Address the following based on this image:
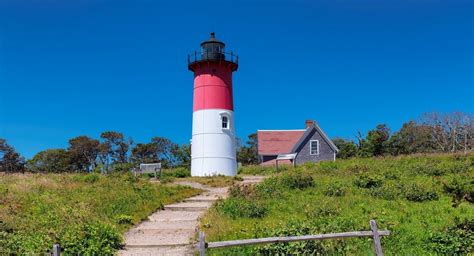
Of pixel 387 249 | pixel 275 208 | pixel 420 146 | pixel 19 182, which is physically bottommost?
pixel 387 249

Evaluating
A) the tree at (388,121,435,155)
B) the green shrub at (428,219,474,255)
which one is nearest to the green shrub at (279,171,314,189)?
the green shrub at (428,219,474,255)

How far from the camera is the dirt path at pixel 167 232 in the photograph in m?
9.91

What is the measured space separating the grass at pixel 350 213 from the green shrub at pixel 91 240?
7.38 ft

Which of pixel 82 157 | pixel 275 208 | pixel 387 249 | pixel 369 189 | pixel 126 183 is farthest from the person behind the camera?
pixel 82 157

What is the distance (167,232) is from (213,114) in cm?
1798

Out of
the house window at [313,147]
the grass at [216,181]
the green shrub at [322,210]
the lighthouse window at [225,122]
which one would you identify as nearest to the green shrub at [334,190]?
the green shrub at [322,210]

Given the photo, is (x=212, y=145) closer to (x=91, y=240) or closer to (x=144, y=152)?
(x=91, y=240)

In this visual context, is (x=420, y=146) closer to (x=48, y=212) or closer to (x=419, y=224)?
(x=419, y=224)

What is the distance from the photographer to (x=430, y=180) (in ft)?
59.7

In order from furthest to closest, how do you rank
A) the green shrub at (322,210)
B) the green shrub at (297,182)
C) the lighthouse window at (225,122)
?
the lighthouse window at (225,122)
the green shrub at (297,182)
the green shrub at (322,210)

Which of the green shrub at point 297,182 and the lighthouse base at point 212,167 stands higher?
the lighthouse base at point 212,167

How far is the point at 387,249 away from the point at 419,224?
2.45 meters

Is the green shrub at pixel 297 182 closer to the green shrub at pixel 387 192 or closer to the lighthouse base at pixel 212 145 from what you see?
the green shrub at pixel 387 192

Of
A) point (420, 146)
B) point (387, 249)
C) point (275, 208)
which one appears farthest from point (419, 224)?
point (420, 146)
